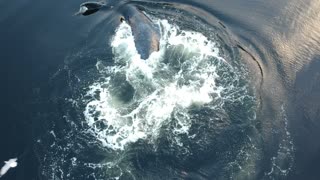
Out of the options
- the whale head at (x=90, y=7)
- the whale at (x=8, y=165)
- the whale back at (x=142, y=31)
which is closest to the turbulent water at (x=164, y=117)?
the whale back at (x=142, y=31)

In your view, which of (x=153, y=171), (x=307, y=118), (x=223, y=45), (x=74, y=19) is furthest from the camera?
(x=74, y=19)

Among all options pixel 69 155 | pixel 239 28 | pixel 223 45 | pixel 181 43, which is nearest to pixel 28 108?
pixel 69 155

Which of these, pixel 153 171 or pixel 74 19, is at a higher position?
pixel 74 19

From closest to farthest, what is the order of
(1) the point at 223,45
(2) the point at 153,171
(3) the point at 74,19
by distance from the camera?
(2) the point at 153,171 < (1) the point at 223,45 < (3) the point at 74,19

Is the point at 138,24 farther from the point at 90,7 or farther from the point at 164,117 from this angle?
the point at 164,117

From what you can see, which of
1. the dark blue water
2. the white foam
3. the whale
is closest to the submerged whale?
the white foam

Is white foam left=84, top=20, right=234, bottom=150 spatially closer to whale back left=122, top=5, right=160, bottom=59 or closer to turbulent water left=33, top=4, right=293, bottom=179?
turbulent water left=33, top=4, right=293, bottom=179

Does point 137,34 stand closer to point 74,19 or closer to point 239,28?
point 74,19

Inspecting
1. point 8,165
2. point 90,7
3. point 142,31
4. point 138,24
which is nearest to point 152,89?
point 142,31

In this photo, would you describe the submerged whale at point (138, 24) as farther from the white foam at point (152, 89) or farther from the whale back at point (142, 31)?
the white foam at point (152, 89)
